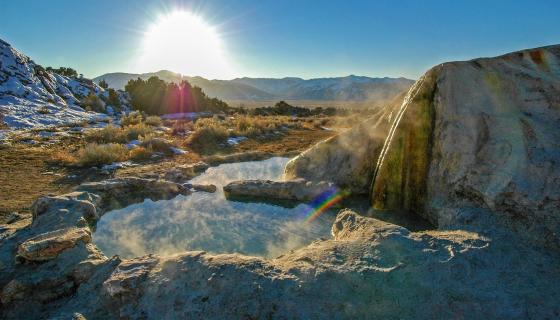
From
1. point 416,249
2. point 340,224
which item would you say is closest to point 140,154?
point 340,224

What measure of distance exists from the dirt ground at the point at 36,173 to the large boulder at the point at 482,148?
7.16 metres

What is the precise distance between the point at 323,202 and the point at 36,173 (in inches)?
319

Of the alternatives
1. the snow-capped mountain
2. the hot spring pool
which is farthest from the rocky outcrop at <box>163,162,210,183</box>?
the snow-capped mountain

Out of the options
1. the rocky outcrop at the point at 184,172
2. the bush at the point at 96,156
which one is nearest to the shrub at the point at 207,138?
the rocky outcrop at the point at 184,172

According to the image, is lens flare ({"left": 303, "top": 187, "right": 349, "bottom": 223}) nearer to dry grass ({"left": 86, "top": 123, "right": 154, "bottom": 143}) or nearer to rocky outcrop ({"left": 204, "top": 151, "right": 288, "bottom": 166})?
rocky outcrop ({"left": 204, "top": 151, "right": 288, "bottom": 166})

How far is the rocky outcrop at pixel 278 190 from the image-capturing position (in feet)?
26.1

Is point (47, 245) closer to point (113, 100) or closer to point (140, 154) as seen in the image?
point (140, 154)

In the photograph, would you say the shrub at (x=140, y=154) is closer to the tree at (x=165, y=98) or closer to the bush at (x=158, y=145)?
the bush at (x=158, y=145)

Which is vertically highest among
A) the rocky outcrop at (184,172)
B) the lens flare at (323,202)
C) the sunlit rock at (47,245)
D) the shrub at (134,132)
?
the shrub at (134,132)

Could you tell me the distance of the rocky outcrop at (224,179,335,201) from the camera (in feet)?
26.1

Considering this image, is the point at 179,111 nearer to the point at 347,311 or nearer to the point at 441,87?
the point at 441,87

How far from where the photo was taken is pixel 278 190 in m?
8.07

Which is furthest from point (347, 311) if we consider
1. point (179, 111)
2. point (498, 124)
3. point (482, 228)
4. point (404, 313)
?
point (179, 111)

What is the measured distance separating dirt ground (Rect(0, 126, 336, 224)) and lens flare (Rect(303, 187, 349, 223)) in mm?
5169
